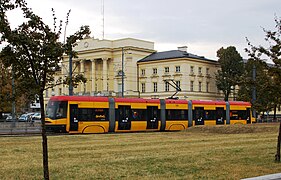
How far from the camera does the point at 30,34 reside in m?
10.3

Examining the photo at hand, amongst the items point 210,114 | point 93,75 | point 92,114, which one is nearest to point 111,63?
point 93,75

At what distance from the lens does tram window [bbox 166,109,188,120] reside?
144 ft

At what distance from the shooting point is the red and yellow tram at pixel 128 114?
37.0 meters

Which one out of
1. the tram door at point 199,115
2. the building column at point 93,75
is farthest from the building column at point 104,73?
the tram door at point 199,115

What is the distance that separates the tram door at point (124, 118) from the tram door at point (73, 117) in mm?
4221

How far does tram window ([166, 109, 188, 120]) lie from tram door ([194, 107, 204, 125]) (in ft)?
4.78

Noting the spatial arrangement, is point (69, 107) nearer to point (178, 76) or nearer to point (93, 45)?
point (178, 76)

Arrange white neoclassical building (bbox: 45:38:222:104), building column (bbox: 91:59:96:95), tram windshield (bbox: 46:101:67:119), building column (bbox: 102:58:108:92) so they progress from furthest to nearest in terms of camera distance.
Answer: building column (bbox: 91:59:96:95) → building column (bbox: 102:58:108:92) → white neoclassical building (bbox: 45:38:222:104) → tram windshield (bbox: 46:101:67:119)

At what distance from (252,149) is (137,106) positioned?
69.7 feet

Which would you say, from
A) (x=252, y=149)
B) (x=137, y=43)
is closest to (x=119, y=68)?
(x=137, y=43)

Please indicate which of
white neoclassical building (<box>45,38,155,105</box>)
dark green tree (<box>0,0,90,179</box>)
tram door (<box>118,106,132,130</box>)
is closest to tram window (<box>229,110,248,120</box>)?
tram door (<box>118,106,132,130</box>)

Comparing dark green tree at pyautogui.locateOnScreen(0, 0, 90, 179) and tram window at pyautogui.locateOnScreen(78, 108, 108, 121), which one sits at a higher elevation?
dark green tree at pyautogui.locateOnScreen(0, 0, 90, 179)

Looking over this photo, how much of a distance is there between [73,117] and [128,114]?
18.0 ft

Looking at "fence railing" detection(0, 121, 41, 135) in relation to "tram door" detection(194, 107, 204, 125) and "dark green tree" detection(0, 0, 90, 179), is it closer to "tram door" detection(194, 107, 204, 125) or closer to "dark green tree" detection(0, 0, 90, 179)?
"tram door" detection(194, 107, 204, 125)
